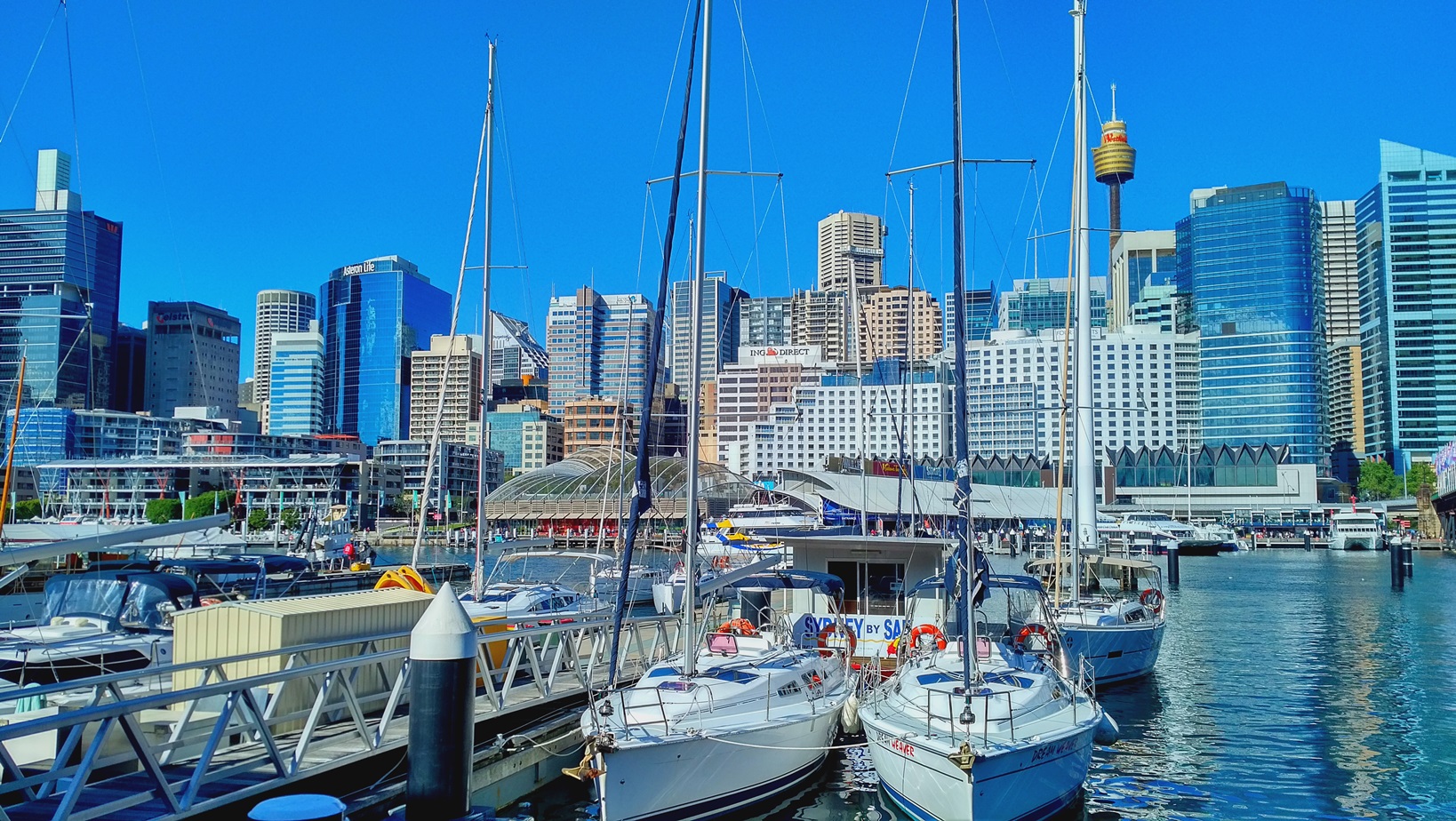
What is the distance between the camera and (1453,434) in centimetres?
19325

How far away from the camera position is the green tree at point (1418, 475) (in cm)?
16107

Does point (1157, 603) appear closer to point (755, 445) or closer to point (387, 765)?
point (387, 765)

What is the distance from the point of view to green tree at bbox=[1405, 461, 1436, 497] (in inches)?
6342

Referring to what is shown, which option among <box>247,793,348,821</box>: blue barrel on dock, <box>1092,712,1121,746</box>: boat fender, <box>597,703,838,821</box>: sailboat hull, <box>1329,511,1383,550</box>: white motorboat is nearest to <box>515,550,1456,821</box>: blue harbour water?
<box>597,703,838,821</box>: sailboat hull

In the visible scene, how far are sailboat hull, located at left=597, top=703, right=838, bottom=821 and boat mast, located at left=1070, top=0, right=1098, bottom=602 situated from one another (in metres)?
23.6

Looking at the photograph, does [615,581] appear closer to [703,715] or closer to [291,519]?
[703,715]

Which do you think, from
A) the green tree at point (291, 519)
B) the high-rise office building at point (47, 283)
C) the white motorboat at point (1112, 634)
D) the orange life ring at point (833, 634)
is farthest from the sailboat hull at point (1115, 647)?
the high-rise office building at point (47, 283)

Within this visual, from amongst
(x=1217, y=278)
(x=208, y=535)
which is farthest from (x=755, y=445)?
(x=208, y=535)

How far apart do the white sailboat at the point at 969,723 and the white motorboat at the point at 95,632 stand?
43.1 feet

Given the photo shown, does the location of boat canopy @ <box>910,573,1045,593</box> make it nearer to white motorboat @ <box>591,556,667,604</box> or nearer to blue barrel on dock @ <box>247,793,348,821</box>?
white motorboat @ <box>591,556,667,604</box>

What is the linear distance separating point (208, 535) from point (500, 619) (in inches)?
1960

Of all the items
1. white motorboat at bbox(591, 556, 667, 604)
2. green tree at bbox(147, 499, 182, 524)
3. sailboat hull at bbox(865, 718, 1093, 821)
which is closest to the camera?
sailboat hull at bbox(865, 718, 1093, 821)

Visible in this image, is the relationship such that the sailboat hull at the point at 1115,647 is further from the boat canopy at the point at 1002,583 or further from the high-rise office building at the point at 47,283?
the high-rise office building at the point at 47,283

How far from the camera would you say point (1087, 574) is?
128 feet
